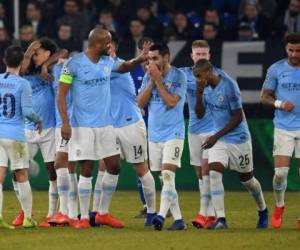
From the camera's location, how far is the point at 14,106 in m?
15.6

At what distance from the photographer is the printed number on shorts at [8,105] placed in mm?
15547

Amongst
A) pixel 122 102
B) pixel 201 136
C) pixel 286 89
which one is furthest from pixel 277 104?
pixel 122 102

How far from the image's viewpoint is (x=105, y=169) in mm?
16500

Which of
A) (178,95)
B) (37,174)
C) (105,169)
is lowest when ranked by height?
(37,174)

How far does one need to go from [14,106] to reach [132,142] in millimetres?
1548

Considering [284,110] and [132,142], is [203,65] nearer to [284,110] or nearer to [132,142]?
[284,110]

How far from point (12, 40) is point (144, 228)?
27.6ft

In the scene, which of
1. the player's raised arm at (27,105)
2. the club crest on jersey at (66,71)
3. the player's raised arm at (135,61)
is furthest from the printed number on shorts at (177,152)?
the player's raised arm at (27,105)

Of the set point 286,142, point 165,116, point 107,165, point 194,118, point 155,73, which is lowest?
point 107,165

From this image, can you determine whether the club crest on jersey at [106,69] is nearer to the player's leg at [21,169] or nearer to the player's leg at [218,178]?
the player's leg at [21,169]

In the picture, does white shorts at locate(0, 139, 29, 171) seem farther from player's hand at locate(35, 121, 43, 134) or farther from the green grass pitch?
the green grass pitch

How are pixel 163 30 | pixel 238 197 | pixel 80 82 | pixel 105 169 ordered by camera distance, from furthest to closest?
pixel 163 30, pixel 238 197, pixel 105 169, pixel 80 82

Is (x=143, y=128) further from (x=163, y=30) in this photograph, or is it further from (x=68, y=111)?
(x=163, y=30)

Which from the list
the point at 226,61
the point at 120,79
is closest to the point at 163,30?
the point at 226,61
